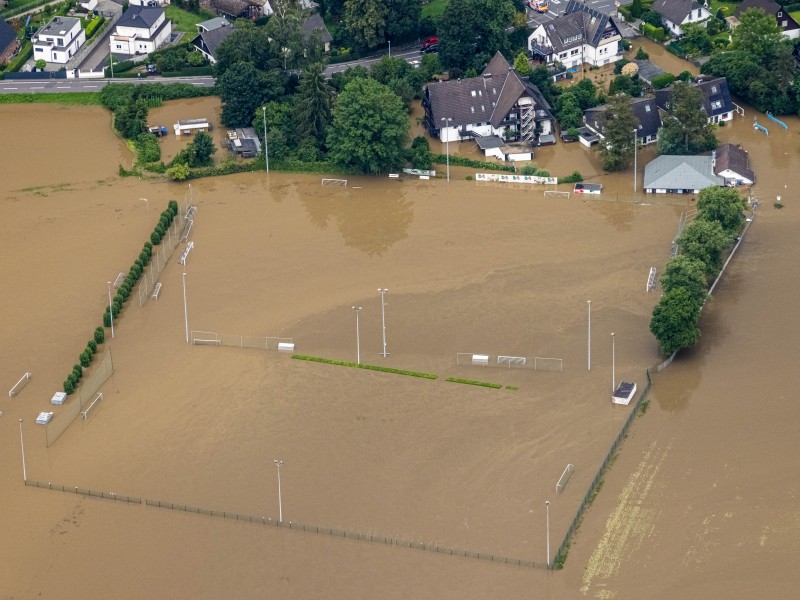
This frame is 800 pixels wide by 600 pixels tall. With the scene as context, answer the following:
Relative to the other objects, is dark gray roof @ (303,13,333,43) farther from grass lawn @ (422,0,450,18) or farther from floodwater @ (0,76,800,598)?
floodwater @ (0,76,800,598)

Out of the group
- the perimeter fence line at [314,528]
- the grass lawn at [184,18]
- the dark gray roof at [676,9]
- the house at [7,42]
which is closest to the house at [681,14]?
the dark gray roof at [676,9]

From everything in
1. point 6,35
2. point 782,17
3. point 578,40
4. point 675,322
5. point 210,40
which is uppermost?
point 6,35

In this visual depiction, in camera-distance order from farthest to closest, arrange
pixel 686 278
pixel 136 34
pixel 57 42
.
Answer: pixel 136 34, pixel 57 42, pixel 686 278

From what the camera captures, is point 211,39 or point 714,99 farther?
point 211,39

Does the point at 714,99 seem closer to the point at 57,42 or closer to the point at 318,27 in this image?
the point at 318,27

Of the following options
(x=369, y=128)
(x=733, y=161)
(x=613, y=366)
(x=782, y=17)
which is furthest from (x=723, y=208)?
(x=782, y=17)

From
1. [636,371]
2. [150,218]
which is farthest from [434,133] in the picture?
[636,371]

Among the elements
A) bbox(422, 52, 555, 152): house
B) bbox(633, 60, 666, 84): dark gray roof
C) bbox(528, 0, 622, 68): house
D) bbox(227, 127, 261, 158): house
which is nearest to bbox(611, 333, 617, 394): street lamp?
bbox(422, 52, 555, 152): house

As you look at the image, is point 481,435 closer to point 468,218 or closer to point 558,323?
point 558,323
